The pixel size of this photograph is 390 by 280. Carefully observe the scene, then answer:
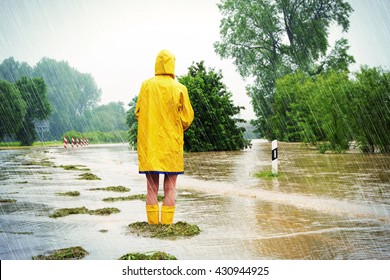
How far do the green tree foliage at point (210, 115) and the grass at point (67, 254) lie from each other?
21.3 meters

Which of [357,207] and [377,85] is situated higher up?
[377,85]

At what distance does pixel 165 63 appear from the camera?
17.6ft

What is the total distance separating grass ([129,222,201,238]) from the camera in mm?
5120

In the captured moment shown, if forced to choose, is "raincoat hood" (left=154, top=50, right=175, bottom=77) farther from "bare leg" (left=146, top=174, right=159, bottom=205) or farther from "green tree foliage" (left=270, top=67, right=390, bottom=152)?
"green tree foliage" (left=270, top=67, right=390, bottom=152)

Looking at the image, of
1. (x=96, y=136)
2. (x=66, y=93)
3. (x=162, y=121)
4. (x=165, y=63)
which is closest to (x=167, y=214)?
(x=162, y=121)

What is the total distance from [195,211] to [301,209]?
60.5 inches

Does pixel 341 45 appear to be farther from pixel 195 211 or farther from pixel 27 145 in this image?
pixel 195 211

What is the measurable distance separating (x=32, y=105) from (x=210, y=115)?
2739cm

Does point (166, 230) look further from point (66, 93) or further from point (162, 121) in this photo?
point (66, 93)

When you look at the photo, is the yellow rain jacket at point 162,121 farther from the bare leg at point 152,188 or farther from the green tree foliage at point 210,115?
the green tree foliage at point 210,115

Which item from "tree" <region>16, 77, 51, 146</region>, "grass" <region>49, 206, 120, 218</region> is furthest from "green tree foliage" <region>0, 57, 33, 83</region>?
"grass" <region>49, 206, 120, 218</region>

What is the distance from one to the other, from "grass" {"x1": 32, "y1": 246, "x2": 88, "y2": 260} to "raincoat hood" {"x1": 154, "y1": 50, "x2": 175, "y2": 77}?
6.80 feet

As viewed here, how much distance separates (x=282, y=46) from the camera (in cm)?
4069
